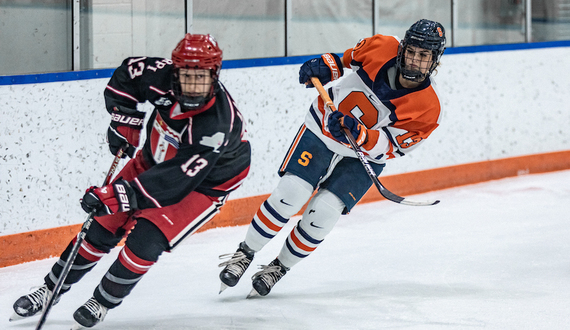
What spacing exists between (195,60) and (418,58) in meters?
0.90

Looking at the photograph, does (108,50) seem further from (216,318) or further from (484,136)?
(484,136)

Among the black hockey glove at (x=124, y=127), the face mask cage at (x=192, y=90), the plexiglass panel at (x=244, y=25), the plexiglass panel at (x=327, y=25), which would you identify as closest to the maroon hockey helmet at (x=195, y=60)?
the face mask cage at (x=192, y=90)

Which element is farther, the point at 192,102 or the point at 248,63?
the point at 248,63

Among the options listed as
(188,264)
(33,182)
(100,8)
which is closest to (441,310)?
(188,264)

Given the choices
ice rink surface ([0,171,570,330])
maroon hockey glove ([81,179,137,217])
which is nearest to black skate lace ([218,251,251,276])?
ice rink surface ([0,171,570,330])

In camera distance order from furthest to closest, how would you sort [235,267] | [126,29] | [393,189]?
[393,189] < [126,29] < [235,267]

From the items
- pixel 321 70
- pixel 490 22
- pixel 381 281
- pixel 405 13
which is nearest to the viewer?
pixel 321 70

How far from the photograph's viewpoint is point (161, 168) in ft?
6.43

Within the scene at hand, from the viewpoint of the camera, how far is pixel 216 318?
2.39 metres

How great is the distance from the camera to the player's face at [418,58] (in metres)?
2.44

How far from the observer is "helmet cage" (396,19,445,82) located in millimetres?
2432

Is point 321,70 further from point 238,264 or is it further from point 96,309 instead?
point 96,309

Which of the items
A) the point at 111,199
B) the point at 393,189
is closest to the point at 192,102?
the point at 111,199

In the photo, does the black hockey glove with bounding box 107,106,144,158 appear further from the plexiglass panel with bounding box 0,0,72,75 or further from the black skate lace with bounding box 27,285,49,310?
the plexiglass panel with bounding box 0,0,72,75
